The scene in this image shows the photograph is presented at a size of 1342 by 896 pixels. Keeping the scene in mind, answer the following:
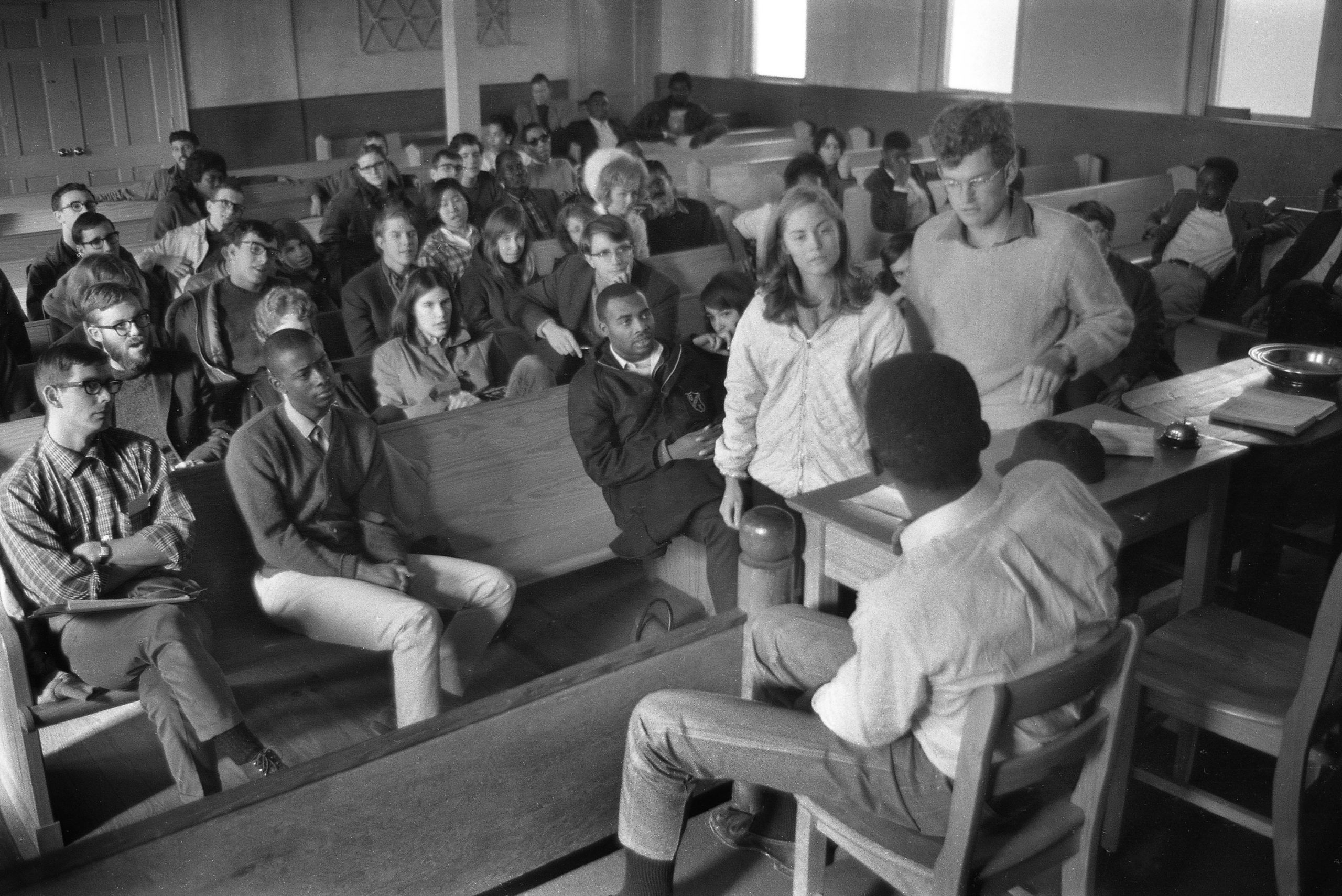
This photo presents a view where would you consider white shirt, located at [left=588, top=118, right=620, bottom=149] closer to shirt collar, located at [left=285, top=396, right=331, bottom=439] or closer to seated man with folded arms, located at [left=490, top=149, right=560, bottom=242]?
seated man with folded arms, located at [left=490, top=149, right=560, bottom=242]

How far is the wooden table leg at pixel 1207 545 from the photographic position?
2902 millimetres

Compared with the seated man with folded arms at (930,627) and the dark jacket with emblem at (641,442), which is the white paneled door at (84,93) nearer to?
the dark jacket with emblem at (641,442)

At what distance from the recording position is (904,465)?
75.0 inches

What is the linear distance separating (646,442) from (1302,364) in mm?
1760

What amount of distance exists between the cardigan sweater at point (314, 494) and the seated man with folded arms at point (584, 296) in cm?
139

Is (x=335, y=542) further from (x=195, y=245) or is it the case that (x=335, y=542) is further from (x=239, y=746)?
(x=195, y=245)

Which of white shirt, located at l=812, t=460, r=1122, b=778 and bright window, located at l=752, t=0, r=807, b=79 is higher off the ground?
bright window, located at l=752, t=0, r=807, b=79

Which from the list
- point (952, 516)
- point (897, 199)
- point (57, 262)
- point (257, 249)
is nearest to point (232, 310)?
point (257, 249)

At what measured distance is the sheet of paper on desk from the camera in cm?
281

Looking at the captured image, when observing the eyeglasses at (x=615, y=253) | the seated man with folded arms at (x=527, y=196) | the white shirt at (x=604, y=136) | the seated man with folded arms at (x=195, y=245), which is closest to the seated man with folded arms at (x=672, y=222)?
the seated man with folded arms at (x=527, y=196)

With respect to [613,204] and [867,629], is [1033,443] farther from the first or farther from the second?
[613,204]

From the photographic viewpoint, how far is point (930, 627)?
6.01 ft

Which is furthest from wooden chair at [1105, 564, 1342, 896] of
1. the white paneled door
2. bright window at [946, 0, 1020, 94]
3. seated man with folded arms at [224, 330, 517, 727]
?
the white paneled door

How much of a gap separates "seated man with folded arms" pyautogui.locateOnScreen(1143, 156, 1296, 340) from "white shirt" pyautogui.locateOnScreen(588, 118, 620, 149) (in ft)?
16.9
